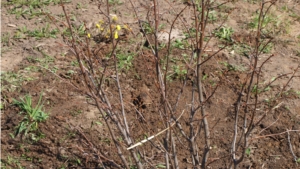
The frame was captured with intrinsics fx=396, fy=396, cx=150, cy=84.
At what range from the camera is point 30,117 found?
3467 mm

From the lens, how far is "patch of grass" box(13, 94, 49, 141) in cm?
340

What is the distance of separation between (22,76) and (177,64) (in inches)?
65.0

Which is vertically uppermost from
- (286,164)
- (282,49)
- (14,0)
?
(14,0)

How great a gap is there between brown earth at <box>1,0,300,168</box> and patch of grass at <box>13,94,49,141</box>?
Answer: 5 cm

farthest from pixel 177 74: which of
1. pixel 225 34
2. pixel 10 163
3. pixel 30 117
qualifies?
pixel 10 163

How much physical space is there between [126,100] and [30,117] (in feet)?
3.38

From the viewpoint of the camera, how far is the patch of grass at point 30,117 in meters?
3.40

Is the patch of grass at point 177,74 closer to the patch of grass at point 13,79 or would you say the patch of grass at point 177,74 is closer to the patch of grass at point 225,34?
the patch of grass at point 225,34

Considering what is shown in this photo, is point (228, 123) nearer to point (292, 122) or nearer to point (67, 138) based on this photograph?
point (292, 122)

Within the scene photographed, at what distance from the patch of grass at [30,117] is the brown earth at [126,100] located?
5 centimetres

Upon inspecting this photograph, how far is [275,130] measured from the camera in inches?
A: 138

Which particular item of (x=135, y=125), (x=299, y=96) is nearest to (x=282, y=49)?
(x=299, y=96)

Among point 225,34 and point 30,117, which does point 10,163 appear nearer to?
point 30,117

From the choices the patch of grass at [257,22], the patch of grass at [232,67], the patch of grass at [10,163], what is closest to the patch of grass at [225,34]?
the patch of grass at [257,22]
